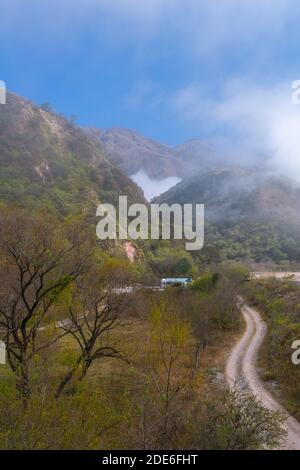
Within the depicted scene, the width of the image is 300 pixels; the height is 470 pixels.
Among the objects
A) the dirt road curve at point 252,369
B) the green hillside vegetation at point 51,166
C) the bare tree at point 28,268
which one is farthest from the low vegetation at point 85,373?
the green hillside vegetation at point 51,166

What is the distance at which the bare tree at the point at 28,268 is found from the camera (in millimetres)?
17562

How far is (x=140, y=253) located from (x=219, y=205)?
84.5m

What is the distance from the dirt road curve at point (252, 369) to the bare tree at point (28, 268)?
30.7 ft

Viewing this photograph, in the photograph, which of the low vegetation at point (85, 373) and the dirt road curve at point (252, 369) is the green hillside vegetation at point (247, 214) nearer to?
the dirt road curve at point (252, 369)

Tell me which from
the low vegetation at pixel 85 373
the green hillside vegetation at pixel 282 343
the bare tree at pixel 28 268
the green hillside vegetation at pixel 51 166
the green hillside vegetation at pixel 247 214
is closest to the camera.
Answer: the low vegetation at pixel 85 373

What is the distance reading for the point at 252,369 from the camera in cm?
2867

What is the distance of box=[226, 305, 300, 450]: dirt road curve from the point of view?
724 inches

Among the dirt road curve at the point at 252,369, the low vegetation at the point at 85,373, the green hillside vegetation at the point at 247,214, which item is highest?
the green hillside vegetation at the point at 247,214

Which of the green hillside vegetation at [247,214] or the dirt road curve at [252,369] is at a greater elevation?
the green hillside vegetation at [247,214]

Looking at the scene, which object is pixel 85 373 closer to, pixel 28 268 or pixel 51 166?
pixel 28 268

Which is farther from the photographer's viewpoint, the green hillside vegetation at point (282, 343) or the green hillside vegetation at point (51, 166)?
the green hillside vegetation at point (51, 166)

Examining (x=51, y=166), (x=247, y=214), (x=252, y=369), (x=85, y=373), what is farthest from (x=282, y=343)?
(x=247, y=214)

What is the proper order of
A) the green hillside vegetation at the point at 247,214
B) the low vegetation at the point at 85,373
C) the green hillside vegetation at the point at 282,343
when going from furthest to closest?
the green hillside vegetation at the point at 247,214 < the green hillside vegetation at the point at 282,343 < the low vegetation at the point at 85,373
